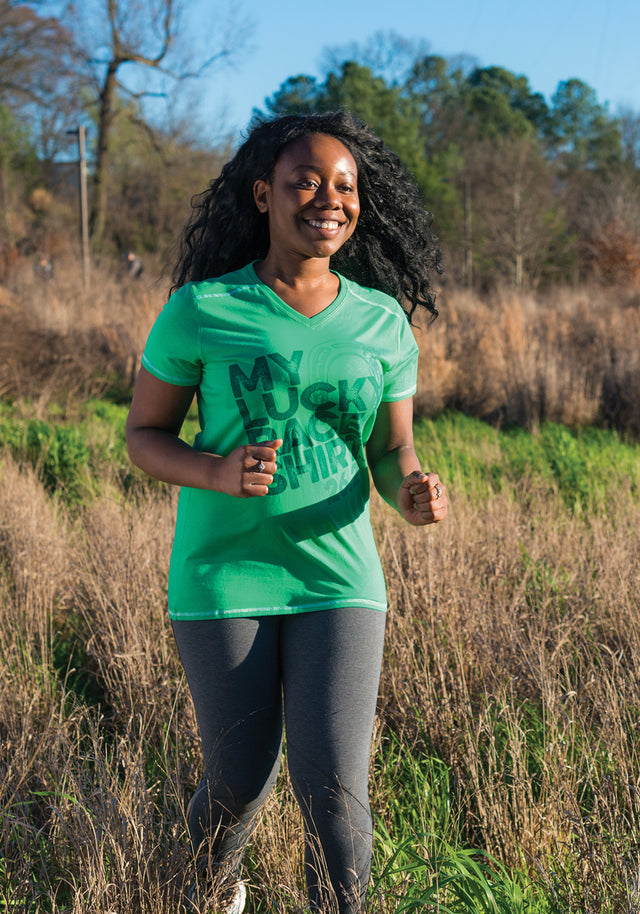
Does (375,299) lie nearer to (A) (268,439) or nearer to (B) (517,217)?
(A) (268,439)

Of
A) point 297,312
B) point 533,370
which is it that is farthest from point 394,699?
point 533,370

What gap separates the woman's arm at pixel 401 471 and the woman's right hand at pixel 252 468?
342 millimetres

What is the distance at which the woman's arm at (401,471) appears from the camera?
180 centimetres

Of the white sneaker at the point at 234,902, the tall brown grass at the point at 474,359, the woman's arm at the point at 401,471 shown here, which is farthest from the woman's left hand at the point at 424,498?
the tall brown grass at the point at 474,359

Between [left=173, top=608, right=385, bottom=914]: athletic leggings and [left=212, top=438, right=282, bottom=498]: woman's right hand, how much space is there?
0.30 m

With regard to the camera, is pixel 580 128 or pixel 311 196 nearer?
pixel 311 196

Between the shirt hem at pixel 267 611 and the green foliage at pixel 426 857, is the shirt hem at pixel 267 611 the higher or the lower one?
the higher one

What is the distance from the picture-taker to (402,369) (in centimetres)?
201

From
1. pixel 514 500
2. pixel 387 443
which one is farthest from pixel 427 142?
pixel 387 443

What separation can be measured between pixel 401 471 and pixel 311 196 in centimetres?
64

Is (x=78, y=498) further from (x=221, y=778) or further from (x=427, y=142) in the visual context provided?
(x=427, y=142)

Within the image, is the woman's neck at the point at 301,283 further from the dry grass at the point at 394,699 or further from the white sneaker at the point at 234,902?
the white sneaker at the point at 234,902

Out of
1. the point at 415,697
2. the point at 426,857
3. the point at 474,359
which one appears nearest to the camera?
the point at 426,857

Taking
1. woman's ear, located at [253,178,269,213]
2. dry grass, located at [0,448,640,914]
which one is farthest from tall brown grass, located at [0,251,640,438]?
woman's ear, located at [253,178,269,213]
